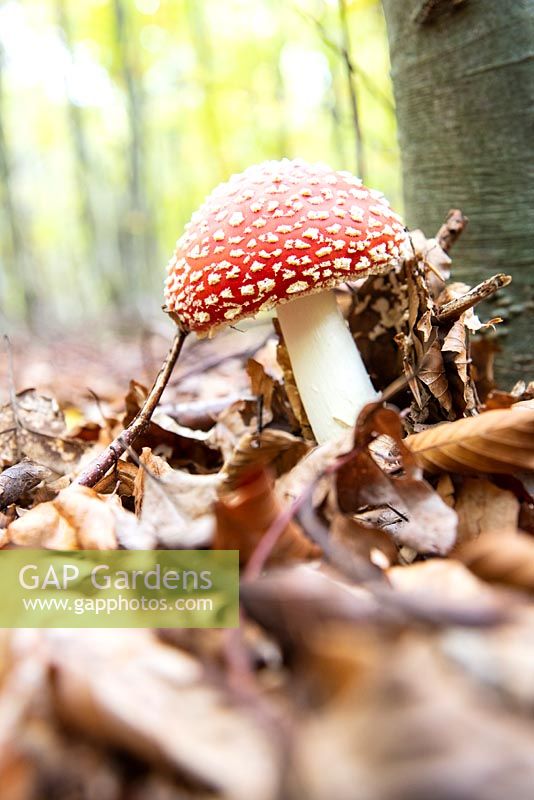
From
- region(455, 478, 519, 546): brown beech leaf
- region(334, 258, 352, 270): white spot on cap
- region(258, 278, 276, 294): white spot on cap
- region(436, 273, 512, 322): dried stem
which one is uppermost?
region(334, 258, 352, 270): white spot on cap

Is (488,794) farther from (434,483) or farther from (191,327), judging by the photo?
(191,327)

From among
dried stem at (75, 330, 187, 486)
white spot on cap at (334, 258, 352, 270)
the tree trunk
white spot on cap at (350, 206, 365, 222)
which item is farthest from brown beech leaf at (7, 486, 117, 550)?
the tree trunk

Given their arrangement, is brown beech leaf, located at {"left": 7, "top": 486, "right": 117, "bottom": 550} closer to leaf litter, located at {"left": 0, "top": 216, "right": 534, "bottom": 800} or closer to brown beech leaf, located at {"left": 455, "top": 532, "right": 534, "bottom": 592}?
leaf litter, located at {"left": 0, "top": 216, "right": 534, "bottom": 800}

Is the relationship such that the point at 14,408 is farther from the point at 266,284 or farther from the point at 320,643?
the point at 320,643

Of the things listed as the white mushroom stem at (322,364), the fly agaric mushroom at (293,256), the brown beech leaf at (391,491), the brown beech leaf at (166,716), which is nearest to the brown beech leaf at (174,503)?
the brown beech leaf at (391,491)

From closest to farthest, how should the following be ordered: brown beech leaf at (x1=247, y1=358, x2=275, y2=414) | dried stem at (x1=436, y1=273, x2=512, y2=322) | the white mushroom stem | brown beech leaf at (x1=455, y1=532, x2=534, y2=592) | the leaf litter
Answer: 1. the leaf litter
2. brown beech leaf at (x1=455, y1=532, x2=534, y2=592)
3. dried stem at (x1=436, y1=273, x2=512, y2=322)
4. the white mushroom stem
5. brown beech leaf at (x1=247, y1=358, x2=275, y2=414)
